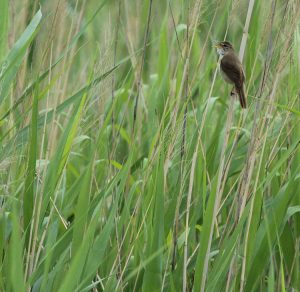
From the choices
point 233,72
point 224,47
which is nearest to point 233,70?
point 233,72

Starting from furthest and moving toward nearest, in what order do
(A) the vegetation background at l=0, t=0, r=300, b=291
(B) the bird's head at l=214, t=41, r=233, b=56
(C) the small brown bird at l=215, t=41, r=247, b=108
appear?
1. (B) the bird's head at l=214, t=41, r=233, b=56
2. (C) the small brown bird at l=215, t=41, r=247, b=108
3. (A) the vegetation background at l=0, t=0, r=300, b=291

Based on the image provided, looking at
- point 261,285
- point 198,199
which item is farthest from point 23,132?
point 261,285

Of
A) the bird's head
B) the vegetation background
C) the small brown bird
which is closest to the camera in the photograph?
the vegetation background

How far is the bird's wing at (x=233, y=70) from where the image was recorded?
2256 millimetres

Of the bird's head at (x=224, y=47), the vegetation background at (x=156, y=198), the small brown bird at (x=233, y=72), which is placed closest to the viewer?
the vegetation background at (x=156, y=198)

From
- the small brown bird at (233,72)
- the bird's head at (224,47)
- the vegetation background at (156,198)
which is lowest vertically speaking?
the vegetation background at (156,198)

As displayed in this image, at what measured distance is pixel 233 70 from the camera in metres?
2.30

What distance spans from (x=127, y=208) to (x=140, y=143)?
88 centimetres

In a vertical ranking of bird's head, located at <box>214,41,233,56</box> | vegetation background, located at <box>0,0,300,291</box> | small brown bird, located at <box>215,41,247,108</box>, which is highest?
bird's head, located at <box>214,41,233,56</box>

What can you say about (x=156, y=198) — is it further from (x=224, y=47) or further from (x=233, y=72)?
(x=224, y=47)

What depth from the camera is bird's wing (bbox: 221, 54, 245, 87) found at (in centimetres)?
226

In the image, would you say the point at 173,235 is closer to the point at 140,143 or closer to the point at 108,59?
the point at 108,59

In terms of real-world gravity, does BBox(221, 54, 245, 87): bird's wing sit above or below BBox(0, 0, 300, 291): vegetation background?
above

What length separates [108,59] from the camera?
7.12 feet
